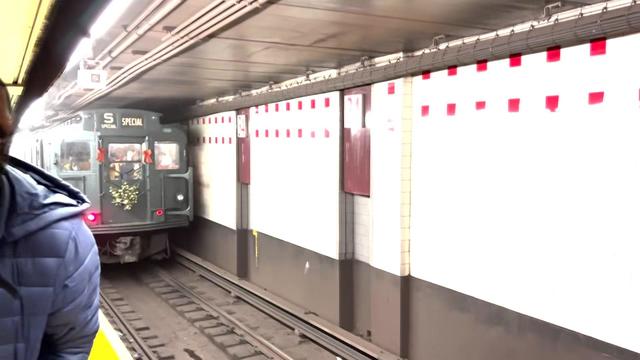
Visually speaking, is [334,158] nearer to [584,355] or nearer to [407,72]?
[407,72]

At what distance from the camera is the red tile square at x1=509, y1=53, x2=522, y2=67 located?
3504 millimetres

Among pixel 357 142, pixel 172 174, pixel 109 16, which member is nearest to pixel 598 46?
pixel 357 142

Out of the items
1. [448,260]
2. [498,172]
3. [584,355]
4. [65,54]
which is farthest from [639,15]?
[65,54]

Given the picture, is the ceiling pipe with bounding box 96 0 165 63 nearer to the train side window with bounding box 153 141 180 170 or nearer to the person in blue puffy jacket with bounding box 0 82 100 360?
the person in blue puffy jacket with bounding box 0 82 100 360

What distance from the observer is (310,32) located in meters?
3.78

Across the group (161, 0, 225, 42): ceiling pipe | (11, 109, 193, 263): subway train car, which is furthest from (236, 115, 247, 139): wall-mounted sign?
(161, 0, 225, 42): ceiling pipe

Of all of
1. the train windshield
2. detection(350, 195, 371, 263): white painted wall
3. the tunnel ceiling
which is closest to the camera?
the tunnel ceiling

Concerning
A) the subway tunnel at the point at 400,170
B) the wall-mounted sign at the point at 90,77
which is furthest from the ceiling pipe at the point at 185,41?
the wall-mounted sign at the point at 90,77

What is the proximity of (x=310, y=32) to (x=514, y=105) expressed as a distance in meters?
1.51

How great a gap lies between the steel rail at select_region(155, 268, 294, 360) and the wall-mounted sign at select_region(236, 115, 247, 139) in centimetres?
248

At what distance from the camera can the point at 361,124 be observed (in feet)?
17.1

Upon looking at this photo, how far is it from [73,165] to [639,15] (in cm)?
829

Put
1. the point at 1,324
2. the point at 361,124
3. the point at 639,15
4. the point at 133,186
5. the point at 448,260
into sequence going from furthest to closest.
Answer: the point at 133,186 < the point at 361,124 < the point at 448,260 < the point at 639,15 < the point at 1,324

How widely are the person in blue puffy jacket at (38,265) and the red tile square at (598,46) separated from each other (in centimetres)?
280
